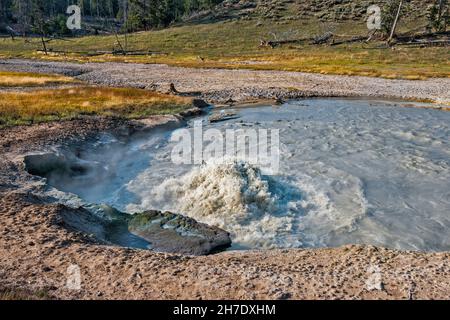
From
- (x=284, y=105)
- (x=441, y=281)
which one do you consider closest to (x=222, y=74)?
(x=284, y=105)

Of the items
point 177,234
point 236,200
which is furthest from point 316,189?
point 177,234

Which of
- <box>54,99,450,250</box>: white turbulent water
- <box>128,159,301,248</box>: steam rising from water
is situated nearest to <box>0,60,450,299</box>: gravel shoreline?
<box>128,159,301,248</box>: steam rising from water

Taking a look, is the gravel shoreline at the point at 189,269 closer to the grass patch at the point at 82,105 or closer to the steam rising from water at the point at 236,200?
the steam rising from water at the point at 236,200

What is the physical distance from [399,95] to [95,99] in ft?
86.6

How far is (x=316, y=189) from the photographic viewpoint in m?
17.1

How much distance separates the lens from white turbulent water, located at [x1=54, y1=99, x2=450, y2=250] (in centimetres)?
1347

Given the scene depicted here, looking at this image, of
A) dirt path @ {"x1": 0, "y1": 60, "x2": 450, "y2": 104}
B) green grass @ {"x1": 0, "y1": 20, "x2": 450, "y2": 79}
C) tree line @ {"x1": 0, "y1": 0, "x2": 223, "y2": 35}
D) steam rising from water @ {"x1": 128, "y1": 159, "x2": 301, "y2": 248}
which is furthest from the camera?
tree line @ {"x1": 0, "y1": 0, "x2": 223, "y2": 35}

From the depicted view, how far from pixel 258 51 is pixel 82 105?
6472 cm

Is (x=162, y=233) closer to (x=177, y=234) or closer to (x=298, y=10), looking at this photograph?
(x=177, y=234)

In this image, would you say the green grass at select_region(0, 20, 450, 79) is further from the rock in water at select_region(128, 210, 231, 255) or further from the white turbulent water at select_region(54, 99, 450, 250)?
the rock in water at select_region(128, 210, 231, 255)

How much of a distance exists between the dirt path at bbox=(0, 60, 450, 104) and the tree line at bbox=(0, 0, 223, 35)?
80535 millimetres

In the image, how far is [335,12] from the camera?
113750mm

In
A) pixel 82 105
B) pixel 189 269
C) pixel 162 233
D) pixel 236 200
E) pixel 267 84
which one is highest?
pixel 267 84

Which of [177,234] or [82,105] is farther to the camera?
[82,105]
